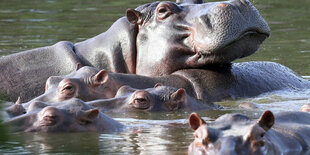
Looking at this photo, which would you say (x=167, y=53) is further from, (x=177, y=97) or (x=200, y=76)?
(x=177, y=97)

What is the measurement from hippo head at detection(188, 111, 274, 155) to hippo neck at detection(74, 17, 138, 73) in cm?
385

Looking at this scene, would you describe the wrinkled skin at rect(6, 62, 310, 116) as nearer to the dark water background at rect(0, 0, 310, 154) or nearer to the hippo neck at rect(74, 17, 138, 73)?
the dark water background at rect(0, 0, 310, 154)

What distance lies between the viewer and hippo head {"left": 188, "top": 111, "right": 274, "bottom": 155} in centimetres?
348

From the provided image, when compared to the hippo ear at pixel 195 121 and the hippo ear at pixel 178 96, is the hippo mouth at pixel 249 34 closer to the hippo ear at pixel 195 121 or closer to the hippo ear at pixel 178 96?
the hippo ear at pixel 178 96

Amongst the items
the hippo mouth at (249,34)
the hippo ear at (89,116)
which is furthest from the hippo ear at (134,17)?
the hippo ear at (89,116)

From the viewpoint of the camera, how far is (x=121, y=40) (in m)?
7.57

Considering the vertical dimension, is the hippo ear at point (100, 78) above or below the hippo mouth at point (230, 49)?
below

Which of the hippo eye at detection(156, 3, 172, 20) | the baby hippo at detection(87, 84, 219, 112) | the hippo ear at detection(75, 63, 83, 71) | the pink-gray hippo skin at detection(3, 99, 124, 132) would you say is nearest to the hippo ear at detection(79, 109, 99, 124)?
the pink-gray hippo skin at detection(3, 99, 124, 132)

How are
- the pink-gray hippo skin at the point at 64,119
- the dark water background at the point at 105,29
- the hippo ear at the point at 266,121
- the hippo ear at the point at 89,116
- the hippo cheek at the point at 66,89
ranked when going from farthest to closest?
the hippo cheek at the point at 66,89
the hippo ear at the point at 89,116
the pink-gray hippo skin at the point at 64,119
the dark water background at the point at 105,29
the hippo ear at the point at 266,121

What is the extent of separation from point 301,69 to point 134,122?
4637 millimetres

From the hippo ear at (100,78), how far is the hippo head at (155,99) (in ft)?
1.32

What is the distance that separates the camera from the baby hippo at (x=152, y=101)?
6.10 metres

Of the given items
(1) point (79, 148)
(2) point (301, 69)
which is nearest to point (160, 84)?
(1) point (79, 148)

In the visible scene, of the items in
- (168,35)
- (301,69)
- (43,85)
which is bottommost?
(301,69)
